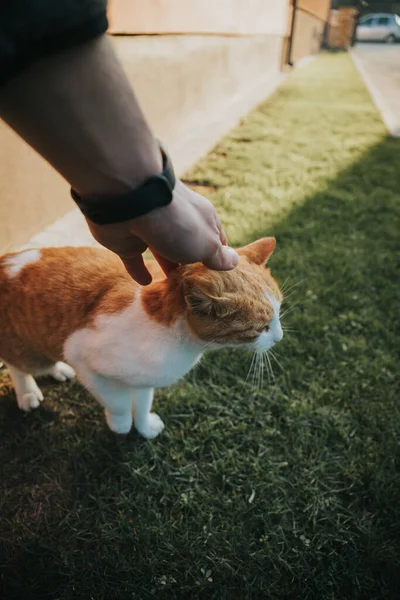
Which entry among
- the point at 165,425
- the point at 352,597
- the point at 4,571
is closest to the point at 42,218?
the point at 165,425

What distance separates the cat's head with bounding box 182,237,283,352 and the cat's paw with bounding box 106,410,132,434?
54 centimetres

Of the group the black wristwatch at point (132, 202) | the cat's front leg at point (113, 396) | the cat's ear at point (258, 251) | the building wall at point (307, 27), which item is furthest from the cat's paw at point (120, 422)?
the building wall at point (307, 27)

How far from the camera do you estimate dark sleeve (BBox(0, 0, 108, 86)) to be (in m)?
0.54

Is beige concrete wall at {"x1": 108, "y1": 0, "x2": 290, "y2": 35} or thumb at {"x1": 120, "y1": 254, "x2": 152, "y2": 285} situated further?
beige concrete wall at {"x1": 108, "y1": 0, "x2": 290, "y2": 35}

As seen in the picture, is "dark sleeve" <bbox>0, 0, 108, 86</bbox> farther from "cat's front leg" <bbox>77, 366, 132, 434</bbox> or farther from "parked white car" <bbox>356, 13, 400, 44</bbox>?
"parked white car" <bbox>356, 13, 400, 44</bbox>

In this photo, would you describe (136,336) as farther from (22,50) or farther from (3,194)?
(3,194)

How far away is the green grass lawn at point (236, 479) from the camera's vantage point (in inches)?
52.7

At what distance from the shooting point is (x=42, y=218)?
2.58 metres

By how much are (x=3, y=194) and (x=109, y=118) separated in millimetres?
A: 1831

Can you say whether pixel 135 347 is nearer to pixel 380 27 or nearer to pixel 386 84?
pixel 386 84

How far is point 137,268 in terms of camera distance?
1095 mm

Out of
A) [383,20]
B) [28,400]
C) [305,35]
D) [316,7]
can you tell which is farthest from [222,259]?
[383,20]

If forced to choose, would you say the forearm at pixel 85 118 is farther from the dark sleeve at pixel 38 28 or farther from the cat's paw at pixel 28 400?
the cat's paw at pixel 28 400

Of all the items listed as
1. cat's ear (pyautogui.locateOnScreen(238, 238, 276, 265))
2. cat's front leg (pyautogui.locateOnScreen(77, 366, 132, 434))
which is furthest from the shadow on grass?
cat's ear (pyautogui.locateOnScreen(238, 238, 276, 265))
